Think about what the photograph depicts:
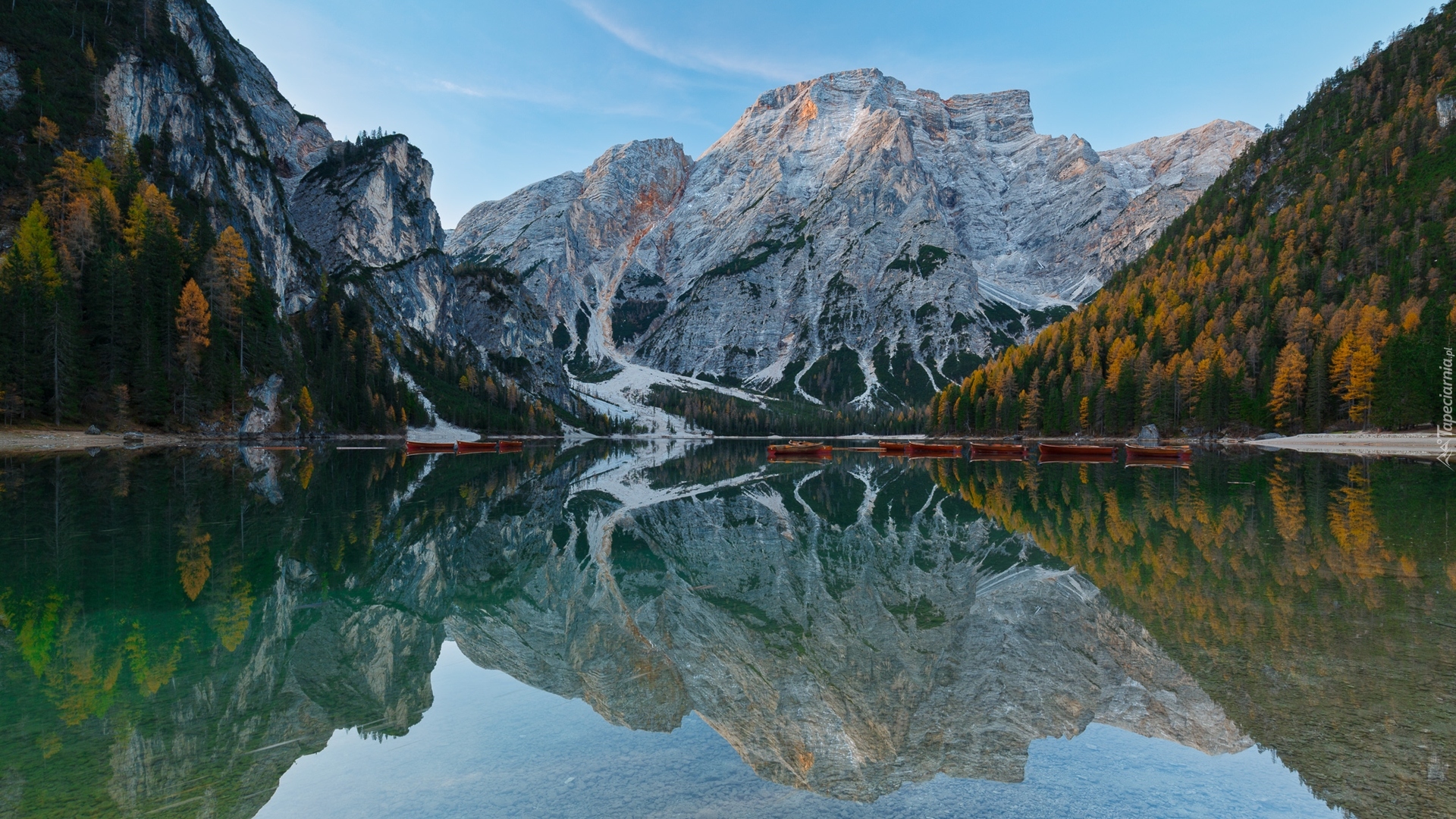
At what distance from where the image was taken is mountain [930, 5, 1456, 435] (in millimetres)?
87850

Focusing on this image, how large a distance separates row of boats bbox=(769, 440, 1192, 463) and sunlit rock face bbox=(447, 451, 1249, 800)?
174 feet

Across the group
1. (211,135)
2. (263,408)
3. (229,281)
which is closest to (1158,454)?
(263,408)

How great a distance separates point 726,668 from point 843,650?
7.92 feet

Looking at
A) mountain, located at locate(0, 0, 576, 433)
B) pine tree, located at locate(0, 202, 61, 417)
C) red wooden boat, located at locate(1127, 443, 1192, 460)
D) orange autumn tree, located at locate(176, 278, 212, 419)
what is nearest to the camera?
pine tree, located at locate(0, 202, 61, 417)

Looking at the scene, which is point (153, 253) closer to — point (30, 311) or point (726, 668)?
point (30, 311)

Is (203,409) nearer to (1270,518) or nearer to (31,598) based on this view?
(31,598)

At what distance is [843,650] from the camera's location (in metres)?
13.3

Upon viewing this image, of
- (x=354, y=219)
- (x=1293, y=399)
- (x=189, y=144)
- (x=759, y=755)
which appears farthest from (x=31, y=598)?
(x=354, y=219)

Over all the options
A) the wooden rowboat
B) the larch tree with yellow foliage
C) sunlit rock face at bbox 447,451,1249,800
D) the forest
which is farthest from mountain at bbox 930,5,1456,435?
the forest

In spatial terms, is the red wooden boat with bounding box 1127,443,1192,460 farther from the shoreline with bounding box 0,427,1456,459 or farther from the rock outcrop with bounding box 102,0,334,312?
the rock outcrop with bounding box 102,0,334,312

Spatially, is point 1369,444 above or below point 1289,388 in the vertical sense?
below

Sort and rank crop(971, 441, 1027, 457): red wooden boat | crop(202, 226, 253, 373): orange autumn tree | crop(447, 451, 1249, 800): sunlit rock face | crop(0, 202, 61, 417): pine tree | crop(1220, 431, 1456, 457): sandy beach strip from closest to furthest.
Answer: crop(447, 451, 1249, 800): sunlit rock face
crop(0, 202, 61, 417): pine tree
crop(1220, 431, 1456, 457): sandy beach strip
crop(971, 441, 1027, 457): red wooden boat
crop(202, 226, 253, 373): orange autumn tree

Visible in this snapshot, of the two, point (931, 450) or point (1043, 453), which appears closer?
point (1043, 453)

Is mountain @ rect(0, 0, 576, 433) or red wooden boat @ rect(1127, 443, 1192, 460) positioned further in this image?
mountain @ rect(0, 0, 576, 433)
